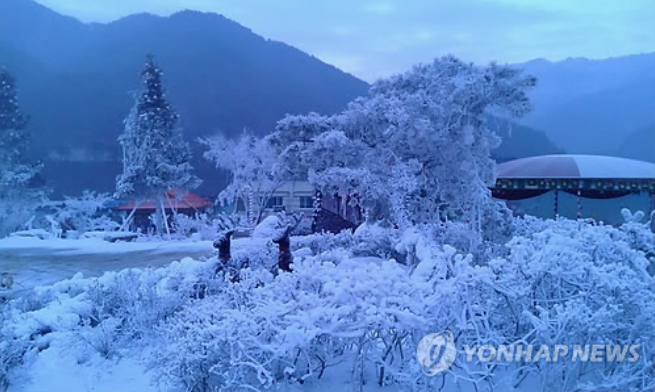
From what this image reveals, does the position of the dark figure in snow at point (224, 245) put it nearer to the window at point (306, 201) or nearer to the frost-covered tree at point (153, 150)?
the frost-covered tree at point (153, 150)

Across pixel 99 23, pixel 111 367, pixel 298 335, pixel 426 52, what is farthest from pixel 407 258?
pixel 99 23

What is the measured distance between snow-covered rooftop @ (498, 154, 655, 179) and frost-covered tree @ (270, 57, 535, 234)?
40 cm

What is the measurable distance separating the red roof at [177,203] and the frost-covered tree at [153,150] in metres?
0.04

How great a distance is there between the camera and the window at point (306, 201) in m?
4.77

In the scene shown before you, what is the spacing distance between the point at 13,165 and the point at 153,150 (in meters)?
1.10

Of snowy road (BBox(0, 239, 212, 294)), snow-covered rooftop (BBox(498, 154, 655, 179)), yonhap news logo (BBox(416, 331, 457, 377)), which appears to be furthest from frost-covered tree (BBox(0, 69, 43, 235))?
snow-covered rooftop (BBox(498, 154, 655, 179))

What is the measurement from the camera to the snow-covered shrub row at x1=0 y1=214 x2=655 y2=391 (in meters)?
2.59

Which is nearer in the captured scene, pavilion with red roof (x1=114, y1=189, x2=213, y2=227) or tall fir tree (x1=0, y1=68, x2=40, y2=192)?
tall fir tree (x1=0, y1=68, x2=40, y2=192)

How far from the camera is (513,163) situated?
513 centimetres

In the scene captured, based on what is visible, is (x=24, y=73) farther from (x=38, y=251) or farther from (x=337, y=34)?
(x=337, y=34)

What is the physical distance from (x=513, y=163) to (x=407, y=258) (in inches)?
64.2

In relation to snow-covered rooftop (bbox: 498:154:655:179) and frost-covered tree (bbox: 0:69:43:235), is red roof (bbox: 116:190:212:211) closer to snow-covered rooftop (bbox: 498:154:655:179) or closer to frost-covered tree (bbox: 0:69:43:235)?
frost-covered tree (bbox: 0:69:43:235)

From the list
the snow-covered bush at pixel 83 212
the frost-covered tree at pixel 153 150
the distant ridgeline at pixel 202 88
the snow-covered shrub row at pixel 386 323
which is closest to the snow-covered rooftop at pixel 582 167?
the distant ridgeline at pixel 202 88

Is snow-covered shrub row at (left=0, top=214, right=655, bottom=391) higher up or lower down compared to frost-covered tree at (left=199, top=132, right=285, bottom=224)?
lower down
